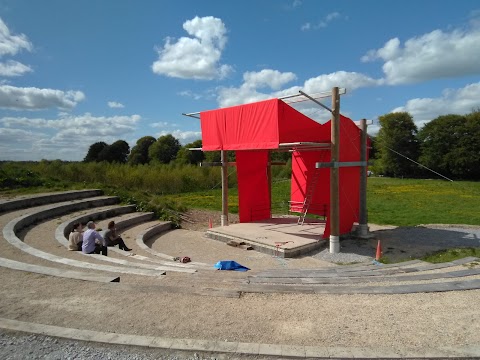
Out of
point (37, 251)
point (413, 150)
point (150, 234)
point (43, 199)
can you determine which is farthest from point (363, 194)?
point (413, 150)

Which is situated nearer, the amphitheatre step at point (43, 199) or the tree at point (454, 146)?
the amphitheatre step at point (43, 199)

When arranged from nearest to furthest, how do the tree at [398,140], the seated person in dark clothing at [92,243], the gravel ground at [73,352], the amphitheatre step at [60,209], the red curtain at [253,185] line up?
1. the gravel ground at [73,352]
2. the seated person in dark clothing at [92,243]
3. the amphitheatre step at [60,209]
4. the red curtain at [253,185]
5. the tree at [398,140]

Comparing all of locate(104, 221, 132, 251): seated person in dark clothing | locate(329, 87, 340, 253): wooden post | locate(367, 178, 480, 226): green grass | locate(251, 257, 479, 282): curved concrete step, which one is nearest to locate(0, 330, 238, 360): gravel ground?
locate(251, 257, 479, 282): curved concrete step

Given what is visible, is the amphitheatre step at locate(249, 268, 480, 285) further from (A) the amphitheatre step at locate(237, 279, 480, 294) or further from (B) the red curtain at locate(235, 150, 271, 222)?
(B) the red curtain at locate(235, 150, 271, 222)

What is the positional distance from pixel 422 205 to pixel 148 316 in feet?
71.9

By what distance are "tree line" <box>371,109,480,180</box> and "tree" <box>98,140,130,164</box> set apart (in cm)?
3944

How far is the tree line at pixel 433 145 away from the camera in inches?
1831

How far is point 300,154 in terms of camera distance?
1570 centimetres

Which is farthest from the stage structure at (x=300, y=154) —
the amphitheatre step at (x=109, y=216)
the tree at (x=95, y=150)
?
the tree at (x=95, y=150)

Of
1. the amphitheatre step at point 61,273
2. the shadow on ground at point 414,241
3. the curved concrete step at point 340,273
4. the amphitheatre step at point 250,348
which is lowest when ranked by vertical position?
the shadow on ground at point 414,241

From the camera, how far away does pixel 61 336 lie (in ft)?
12.3

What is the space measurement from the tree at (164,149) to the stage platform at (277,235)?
50573 mm

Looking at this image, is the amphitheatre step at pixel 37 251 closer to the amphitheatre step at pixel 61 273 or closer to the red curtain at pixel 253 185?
the amphitheatre step at pixel 61 273

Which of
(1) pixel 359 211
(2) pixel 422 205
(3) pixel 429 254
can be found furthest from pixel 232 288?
(2) pixel 422 205
